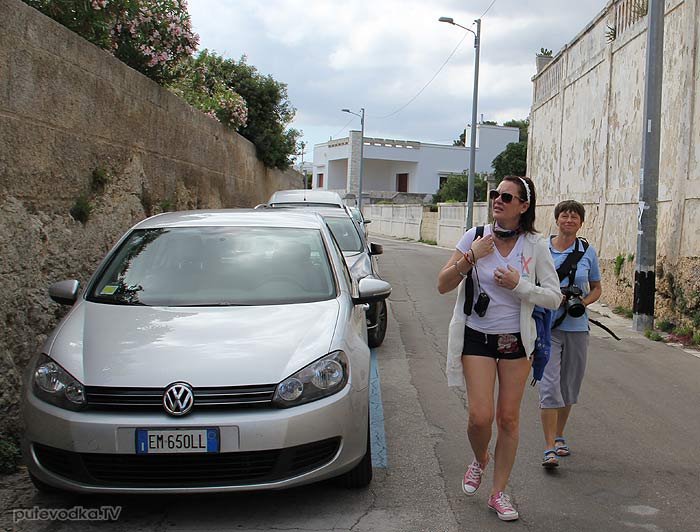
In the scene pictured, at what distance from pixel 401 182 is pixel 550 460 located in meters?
60.0

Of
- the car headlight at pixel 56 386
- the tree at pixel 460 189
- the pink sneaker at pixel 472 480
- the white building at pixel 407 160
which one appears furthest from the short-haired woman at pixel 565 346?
the white building at pixel 407 160

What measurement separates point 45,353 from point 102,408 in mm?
582

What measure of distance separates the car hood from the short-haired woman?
1487 mm

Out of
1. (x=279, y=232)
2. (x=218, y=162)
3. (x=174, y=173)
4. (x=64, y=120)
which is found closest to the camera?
(x=279, y=232)

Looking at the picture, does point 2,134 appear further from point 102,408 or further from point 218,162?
point 218,162

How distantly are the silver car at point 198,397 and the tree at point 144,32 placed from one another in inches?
180

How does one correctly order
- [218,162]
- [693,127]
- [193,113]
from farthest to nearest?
[218,162], [193,113], [693,127]

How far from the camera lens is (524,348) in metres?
3.86

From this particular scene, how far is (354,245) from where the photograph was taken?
31.6ft

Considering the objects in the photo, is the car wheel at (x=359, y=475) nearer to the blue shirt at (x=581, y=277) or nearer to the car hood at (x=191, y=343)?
the car hood at (x=191, y=343)

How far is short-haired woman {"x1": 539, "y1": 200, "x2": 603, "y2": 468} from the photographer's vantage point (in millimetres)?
4715

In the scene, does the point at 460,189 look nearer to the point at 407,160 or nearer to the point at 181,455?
the point at 407,160

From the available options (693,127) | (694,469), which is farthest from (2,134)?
(693,127)

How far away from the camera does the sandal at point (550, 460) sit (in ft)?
15.1
